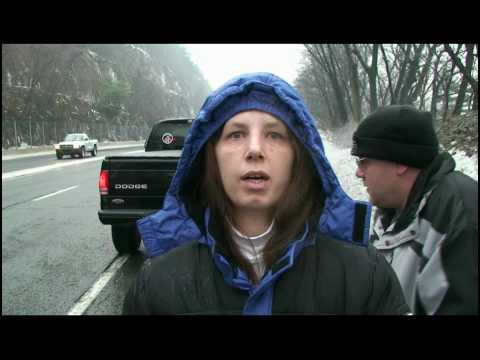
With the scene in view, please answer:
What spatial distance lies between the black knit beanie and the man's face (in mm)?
74

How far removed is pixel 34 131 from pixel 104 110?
7.03m

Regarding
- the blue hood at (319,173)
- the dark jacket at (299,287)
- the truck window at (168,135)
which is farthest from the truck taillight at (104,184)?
the dark jacket at (299,287)

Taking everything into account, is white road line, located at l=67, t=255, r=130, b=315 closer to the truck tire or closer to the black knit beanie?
the truck tire

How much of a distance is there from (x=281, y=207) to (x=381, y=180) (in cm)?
70

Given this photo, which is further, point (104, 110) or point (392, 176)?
point (104, 110)

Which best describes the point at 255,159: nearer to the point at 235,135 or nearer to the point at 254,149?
the point at 254,149

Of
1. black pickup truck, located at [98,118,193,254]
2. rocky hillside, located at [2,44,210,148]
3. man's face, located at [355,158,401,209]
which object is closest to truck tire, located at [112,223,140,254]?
black pickup truck, located at [98,118,193,254]

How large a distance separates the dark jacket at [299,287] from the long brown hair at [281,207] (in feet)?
0.26

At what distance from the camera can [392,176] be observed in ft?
5.83

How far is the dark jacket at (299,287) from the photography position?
1.24 metres

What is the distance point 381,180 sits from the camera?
1.82 meters
